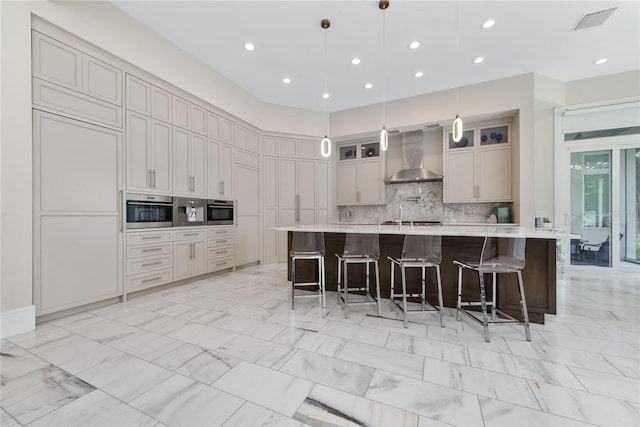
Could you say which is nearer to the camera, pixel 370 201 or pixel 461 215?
pixel 461 215

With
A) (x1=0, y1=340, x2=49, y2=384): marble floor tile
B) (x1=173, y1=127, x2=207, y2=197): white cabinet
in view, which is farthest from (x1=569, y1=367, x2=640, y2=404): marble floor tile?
(x1=173, y1=127, x2=207, y2=197): white cabinet

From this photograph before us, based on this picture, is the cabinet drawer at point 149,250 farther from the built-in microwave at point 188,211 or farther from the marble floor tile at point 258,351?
the marble floor tile at point 258,351

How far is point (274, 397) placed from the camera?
142 cm

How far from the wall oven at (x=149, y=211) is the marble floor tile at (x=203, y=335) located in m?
1.59

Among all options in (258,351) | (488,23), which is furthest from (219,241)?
(488,23)

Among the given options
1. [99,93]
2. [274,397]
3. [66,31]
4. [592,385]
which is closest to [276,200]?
[99,93]

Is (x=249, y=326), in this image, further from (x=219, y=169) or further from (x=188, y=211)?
(x=219, y=169)

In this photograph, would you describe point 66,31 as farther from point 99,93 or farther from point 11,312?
point 11,312

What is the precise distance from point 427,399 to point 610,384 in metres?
1.15

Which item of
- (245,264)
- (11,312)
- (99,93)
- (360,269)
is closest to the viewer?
(11,312)

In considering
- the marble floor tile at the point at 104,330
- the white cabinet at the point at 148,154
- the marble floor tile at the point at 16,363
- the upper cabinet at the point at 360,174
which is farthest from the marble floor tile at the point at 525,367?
the upper cabinet at the point at 360,174

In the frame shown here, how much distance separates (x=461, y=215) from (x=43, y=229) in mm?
6246

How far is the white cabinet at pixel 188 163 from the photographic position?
361 centimetres

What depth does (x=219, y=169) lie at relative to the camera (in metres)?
4.31
